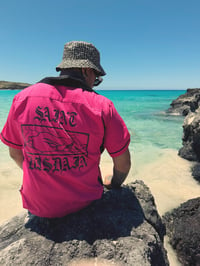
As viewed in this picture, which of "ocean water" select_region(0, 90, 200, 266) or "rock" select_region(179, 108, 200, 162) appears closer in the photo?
"ocean water" select_region(0, 90, 200, 266)

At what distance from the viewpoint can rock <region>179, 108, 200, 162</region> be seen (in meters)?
5.36

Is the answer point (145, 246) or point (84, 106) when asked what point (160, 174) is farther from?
point (84, 106)

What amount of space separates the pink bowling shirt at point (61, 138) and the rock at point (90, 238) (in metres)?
0.16

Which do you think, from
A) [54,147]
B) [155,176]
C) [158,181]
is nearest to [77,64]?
[54,147]

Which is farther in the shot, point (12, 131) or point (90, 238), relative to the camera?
point (12, 131)

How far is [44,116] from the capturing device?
142cm

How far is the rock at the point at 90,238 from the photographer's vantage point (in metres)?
1.33

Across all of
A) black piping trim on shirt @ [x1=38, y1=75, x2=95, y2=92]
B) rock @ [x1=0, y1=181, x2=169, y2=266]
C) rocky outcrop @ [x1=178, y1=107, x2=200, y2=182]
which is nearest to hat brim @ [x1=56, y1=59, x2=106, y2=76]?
black piping trim on shirt @ [x1=38, y1=75, x2=95, y2=92]

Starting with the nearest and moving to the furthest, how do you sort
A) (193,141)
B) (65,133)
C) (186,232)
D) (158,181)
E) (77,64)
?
1. (65,133)
2. (77,64)
3. (186,232)
4. (158,181)
5. (193,141)

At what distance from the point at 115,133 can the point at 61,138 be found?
0.40 m

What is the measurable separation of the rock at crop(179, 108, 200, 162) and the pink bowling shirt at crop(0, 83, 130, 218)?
448 cm

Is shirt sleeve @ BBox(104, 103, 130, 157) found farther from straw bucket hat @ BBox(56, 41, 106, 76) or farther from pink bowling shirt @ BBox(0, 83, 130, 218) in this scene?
straw bucket hat @ BBox(56, 41, 106, 76)

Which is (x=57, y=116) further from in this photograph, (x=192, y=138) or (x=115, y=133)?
(x=192, y=138)

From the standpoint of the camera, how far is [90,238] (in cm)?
150
